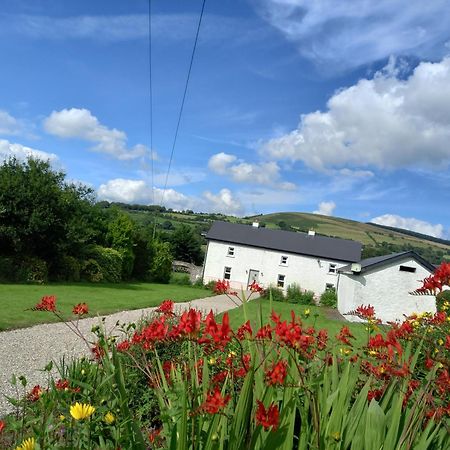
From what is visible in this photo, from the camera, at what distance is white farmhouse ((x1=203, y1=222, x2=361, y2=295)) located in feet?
123

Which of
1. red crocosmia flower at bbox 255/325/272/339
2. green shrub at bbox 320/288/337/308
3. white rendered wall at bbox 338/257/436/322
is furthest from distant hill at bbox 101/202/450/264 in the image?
red crocosmia flower at bbox 255/325/272/339

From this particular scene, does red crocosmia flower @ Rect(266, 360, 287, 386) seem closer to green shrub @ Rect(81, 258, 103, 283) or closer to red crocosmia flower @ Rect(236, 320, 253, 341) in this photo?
red crocosmia flower @ Rect(236, 320, 253, 341)

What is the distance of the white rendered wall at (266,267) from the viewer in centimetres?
3750

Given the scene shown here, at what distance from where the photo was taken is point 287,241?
39094mm

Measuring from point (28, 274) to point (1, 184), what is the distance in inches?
172

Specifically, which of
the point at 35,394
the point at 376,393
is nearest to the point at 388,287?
the point at 376,393

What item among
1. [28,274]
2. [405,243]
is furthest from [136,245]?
[405,243]

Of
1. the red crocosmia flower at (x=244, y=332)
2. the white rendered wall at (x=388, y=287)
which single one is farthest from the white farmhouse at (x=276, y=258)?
the red crocosmia flower at (x=244, y=332)

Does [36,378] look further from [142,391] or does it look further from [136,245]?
[136,245]

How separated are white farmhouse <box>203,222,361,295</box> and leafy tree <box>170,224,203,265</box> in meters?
13.4

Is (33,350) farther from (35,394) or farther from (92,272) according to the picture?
(92,272)

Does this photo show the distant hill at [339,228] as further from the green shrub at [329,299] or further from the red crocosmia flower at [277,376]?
the red crocosmia flower at [277,376]

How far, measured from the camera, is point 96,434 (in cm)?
213

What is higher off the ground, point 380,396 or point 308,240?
point 308,240
